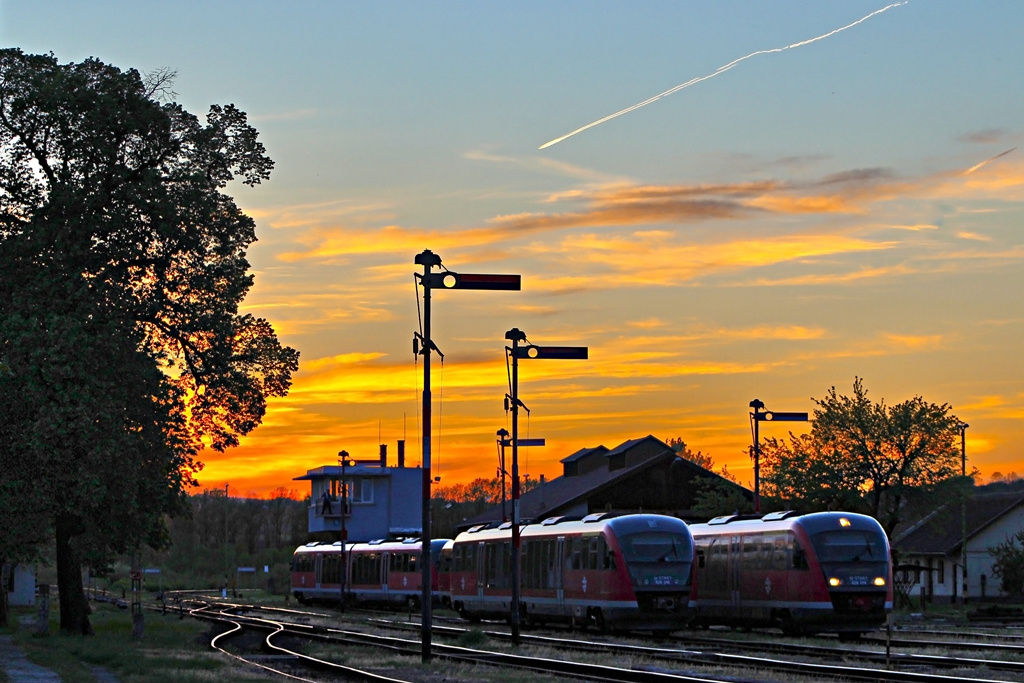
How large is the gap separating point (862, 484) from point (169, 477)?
1592 inches

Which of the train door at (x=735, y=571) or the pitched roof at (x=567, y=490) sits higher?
the pitched roof at (x=567, y=490)

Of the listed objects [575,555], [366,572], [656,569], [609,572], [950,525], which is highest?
[950,525]

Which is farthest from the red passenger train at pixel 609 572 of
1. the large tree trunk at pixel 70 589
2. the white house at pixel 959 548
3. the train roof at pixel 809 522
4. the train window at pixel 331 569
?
the white house at pixel 959 548

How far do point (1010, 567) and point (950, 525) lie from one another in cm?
841

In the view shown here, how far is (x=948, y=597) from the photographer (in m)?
78.7

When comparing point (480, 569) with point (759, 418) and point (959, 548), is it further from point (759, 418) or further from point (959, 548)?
point (959, 548)

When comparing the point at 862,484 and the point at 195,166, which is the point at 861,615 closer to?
the point at 195,166

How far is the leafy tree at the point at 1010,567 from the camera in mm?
73812

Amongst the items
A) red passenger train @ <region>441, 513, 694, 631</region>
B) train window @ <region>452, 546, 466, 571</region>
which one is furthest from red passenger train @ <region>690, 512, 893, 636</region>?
train window @ <region>452, 546, 466, 571</region>

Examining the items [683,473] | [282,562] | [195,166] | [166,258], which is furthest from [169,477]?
[282,562]

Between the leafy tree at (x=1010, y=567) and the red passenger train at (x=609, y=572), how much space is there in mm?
37047

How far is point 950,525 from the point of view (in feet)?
271

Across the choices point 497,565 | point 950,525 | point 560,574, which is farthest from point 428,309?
point 950,525

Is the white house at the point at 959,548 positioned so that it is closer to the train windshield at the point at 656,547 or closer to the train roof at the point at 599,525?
the train roof at the point at 599,525
